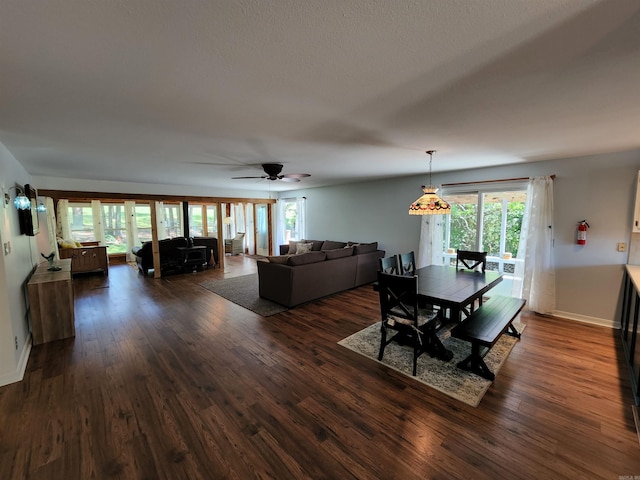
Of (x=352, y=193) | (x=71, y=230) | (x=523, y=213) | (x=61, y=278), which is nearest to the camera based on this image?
(x=61, y=278)

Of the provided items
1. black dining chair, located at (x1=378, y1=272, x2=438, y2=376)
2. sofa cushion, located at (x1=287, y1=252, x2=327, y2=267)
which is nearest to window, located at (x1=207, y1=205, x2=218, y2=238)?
sofa cushion, located at (x1=287, y1=252, x2=327, y2=267)

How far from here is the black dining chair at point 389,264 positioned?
11.9 ft

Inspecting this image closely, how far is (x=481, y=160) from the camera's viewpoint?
4105 mm

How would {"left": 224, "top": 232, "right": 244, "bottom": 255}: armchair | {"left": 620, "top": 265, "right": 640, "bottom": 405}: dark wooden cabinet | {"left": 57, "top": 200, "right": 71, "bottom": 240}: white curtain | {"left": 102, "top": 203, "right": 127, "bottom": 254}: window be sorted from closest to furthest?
1. {"left": 620, "top": 265, "right": 640, "bottom": 405}: dark wooden cabinet
2. {"left": 57, "top": 200, "right": 71, "bottom": 240}: white curtain
3. {"left": 102, "top": 203, "right": 127, "bottom": 254}: window
4. {"left": 224, "top": 232, "right": 244, "bottom": 255}: armchair

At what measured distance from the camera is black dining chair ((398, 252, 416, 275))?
3964mm

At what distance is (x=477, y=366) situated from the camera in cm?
263

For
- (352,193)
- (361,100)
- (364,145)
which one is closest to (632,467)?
(361,100)

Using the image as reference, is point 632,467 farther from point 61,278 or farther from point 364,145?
point 61,278

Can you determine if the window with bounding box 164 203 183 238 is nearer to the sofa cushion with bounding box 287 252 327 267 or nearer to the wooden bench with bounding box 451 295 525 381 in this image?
the sofa cushion with bounding box 287 252 327 267

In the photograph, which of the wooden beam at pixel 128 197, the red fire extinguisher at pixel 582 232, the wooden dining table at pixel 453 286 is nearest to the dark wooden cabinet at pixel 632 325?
the red fire extinguisher at pixel 582 232

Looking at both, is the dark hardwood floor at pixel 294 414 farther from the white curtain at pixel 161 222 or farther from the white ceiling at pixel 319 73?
the white curtain at pixel 161 222

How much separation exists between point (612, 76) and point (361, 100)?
152cm

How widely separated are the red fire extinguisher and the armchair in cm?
926

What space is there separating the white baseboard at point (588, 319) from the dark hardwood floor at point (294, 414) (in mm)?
345
